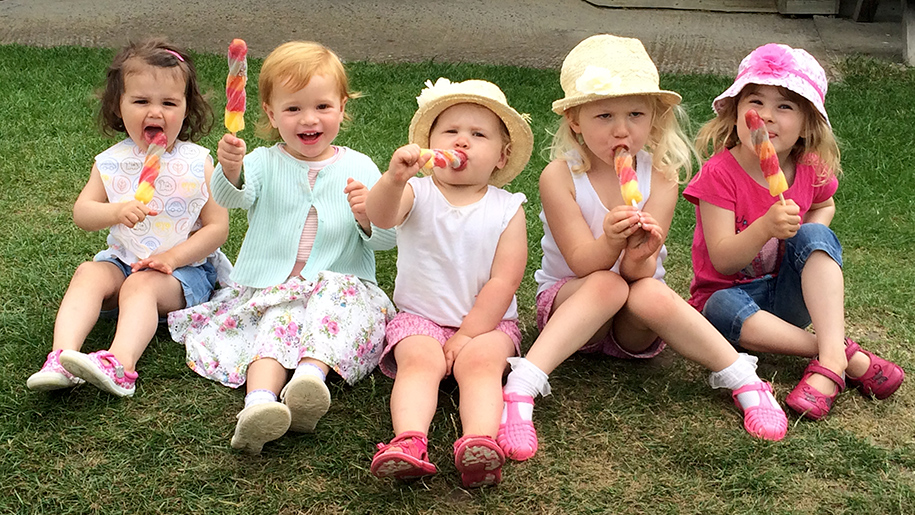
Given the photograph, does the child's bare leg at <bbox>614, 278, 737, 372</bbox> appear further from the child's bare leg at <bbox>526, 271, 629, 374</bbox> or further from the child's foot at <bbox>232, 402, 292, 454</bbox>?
the child's foot at <bbox>232, 402, 292, 454</bbox>

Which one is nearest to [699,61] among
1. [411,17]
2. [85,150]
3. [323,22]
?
[411,17]

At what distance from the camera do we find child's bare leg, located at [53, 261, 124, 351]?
3.07 metres

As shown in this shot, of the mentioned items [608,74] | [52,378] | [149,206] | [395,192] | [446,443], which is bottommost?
[446,443]

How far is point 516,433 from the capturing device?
2773 mm

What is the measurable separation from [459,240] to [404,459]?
89 cm

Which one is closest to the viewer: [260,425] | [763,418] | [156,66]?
[260,425]

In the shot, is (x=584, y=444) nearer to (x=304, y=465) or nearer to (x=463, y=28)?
(x=304, y=465)

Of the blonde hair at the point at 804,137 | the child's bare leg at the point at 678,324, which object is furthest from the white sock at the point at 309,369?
the blonde hair at the point at 804,137

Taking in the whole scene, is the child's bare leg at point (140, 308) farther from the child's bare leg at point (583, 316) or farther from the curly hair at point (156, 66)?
the child's bare leg at point (583, 316)

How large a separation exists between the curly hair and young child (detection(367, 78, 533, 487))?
2.99ft

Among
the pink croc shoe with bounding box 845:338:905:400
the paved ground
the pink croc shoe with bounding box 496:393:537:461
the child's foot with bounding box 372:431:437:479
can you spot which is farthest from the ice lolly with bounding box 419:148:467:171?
the paved ground

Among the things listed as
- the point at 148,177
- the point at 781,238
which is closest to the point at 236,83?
the point at 148,177

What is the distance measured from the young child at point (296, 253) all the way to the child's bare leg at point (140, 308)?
84 millimetres

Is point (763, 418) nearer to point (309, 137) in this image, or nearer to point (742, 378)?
point (742, 378)
